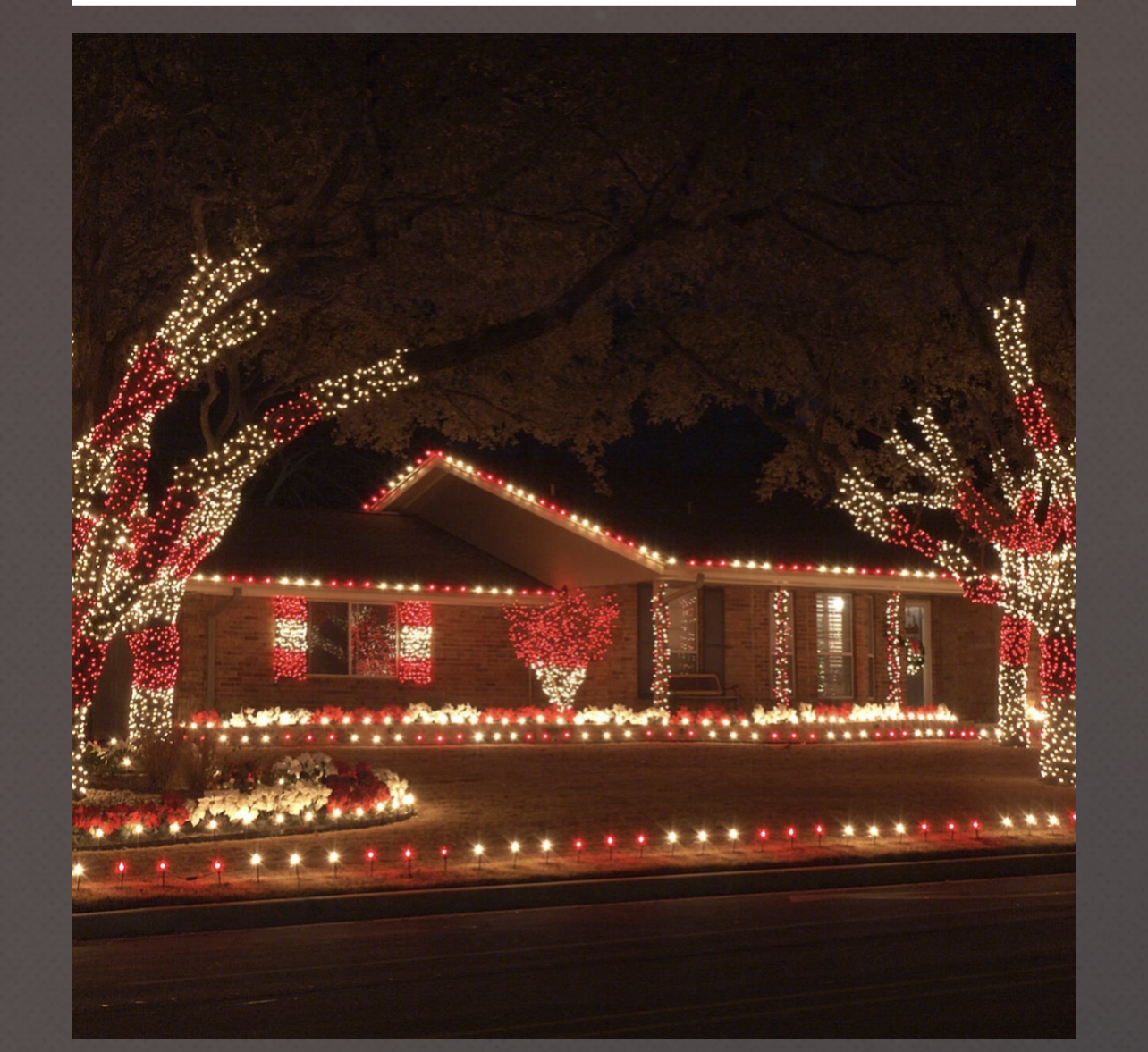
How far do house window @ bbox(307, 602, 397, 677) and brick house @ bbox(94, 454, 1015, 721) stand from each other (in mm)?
30

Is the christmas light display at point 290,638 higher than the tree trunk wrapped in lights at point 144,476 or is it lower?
lower

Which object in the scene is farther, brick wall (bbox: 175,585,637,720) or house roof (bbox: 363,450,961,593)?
house roof (bbox: 363,450,961,593)

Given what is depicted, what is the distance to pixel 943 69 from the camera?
16281mm

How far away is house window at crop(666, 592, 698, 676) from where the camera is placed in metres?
26.5

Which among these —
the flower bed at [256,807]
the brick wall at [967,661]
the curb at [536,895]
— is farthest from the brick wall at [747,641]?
the curb at [536,895]

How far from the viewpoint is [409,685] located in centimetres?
2517

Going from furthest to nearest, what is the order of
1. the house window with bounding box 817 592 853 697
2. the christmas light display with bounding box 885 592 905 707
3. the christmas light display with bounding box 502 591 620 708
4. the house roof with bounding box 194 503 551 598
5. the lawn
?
1. the house window with bounding box 817 592 853 697
2. the christmas light display with bounding box 885 592 905 707
3. the christmas light display with bounding box 502 591 620 708
4. the house roof with bounding box 194 503 551 598
5. the lawn

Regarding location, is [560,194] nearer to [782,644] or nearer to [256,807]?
[256,807]

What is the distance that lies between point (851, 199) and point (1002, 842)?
885 cm

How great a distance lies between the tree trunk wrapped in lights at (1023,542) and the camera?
1706 cm

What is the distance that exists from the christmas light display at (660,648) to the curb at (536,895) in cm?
1184

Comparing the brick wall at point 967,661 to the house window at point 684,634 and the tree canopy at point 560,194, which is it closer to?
the house window at point 684,634

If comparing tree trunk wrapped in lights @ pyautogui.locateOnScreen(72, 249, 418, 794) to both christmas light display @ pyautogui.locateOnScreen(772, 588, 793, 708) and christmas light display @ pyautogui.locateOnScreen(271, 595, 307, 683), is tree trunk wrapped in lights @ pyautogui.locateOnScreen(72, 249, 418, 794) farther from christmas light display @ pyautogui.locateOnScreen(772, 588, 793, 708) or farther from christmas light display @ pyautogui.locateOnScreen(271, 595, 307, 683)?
christmas light display @ pyautogui.locateOnScreen(772, 588, 793, 708)

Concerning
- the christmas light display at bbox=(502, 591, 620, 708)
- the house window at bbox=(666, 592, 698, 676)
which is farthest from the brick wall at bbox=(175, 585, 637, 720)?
the christmas light display at bbox=(502, 591, 620, 708)
